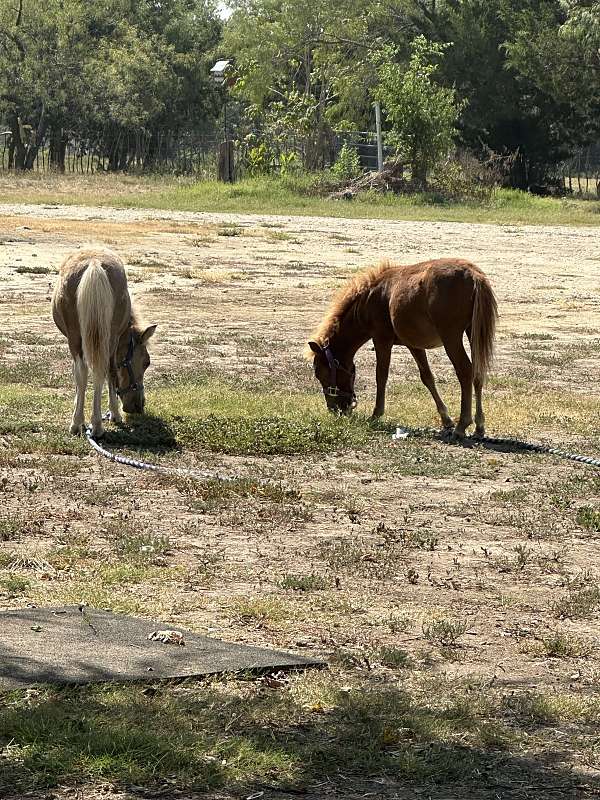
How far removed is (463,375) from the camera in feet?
37.9

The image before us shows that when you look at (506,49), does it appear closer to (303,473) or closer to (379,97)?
(379,97)

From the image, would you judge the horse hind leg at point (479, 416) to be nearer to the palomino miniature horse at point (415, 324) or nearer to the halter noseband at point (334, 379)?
the palomino miniature horse at point (415, 324)

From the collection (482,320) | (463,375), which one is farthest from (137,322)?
(482,320)

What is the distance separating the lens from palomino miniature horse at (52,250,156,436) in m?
10.5

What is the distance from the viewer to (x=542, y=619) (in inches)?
261

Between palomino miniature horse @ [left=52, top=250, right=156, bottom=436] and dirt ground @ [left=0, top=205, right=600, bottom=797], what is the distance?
0.76 m

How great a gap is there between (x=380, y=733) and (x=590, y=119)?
4930 cm

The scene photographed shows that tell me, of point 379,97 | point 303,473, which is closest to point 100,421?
point 303,473

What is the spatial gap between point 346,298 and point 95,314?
2.76m

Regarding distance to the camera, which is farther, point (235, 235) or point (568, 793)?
point (235, 235)

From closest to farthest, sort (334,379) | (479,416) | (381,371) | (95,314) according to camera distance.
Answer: (95,314)
(479,416)
(381,371)
(334,379)

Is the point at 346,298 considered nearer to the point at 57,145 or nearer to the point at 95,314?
the point at 95,314

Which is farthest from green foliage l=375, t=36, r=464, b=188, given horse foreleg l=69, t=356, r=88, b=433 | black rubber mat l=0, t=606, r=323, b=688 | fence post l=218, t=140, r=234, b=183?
black rubber mat l=0, t=606, r=323, b=688

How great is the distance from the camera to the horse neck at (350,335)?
1229cm
